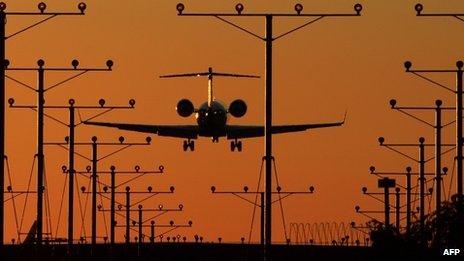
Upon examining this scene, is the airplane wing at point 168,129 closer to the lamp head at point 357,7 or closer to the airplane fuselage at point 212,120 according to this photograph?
the airplane fuselage at point 212,120

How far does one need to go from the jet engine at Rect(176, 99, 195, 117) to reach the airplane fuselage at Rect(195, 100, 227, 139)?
1.94 feet

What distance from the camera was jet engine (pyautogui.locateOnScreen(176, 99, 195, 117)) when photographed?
144 m

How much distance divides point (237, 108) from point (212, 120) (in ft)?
5.88

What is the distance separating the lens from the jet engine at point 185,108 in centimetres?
14350

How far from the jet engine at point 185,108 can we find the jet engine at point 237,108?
253 cm

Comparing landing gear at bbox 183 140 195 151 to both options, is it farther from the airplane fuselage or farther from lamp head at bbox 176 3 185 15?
Answer: lamp head at bbox 176 3 185 15

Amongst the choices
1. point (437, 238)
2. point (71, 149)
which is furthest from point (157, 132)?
point (437, 238)

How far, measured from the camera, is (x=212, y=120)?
468 ft

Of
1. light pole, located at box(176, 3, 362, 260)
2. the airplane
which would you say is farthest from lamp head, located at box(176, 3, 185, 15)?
the airplane

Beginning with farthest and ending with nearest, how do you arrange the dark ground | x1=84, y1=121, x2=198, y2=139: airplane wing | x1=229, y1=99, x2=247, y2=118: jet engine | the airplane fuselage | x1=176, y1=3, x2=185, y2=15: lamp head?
x1=84, y1=121, x2=198, y2=139: airplane wing → the airplane fuselage → x1=229, y1=99, x2=247, y2=118: jet engine → the dark ground → x1=176, y1=3, x2=185, y2=15: lamp head

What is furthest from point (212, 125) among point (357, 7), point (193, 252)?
point (357, 7)

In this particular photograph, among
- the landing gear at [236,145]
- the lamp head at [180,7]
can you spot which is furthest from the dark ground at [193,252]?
the lamp head at [180,7]

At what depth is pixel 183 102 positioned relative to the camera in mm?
144750

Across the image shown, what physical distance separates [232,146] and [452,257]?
59.0 meters
